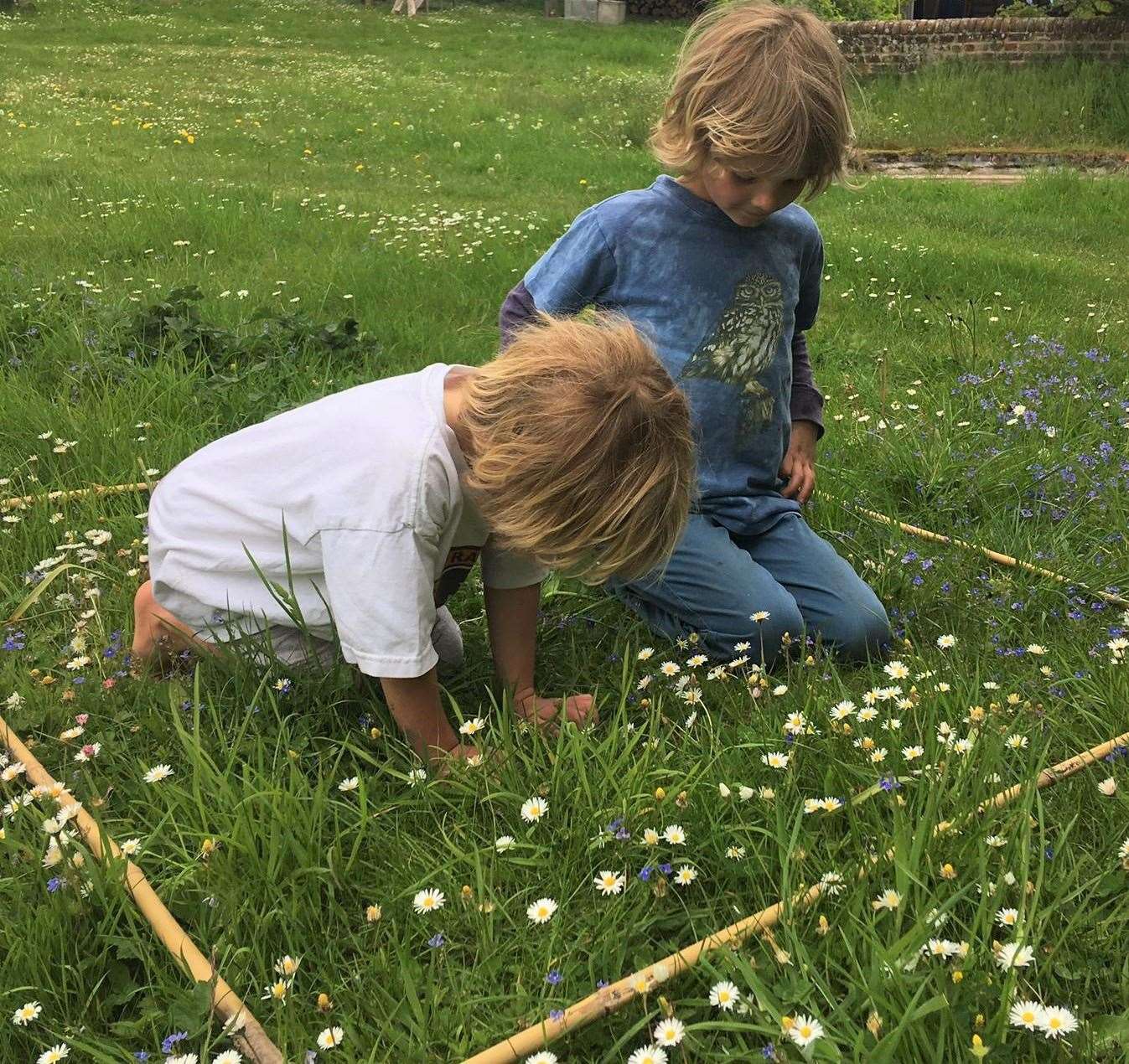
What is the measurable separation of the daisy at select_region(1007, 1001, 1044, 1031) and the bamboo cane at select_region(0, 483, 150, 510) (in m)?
2.61

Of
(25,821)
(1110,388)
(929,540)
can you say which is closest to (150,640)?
(25,821)

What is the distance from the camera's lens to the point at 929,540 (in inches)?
123

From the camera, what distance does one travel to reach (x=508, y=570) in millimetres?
2373

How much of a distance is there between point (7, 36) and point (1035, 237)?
16.7 m

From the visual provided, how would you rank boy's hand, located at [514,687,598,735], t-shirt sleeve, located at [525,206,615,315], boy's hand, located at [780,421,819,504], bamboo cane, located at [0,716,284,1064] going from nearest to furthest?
bamboo cane, located at [0,716,284,1064]
boy's hand, located at [514,687,598,735]
t-shirt sleeve, located at [525,206,615,315]
boy's hand, located at [780,421,819,504]

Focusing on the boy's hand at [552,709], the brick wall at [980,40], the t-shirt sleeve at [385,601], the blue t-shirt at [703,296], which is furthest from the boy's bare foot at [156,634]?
the brick wall at [980,40]

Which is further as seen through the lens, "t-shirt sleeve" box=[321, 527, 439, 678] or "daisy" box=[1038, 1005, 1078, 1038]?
"t-shirt sleeve" box=[321, 527, 439, 678]

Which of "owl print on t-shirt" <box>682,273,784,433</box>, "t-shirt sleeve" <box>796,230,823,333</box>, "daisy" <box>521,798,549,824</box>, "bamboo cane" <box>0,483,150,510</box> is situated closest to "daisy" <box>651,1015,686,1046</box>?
"daisy" <box>521,798,549,824</box>

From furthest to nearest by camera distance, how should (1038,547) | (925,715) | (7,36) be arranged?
(7,36) < (1038,547) < (925,715)

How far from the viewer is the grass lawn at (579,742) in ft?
5.22

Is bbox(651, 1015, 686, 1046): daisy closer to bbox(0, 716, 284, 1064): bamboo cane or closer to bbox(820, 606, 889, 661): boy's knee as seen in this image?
bbox(0, 716, 284, 1064): bamboo cane

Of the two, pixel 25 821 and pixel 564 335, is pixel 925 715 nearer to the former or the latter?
pixel 564 335

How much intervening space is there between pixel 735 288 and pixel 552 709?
1219mm

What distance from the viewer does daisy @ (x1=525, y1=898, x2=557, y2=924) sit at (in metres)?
1.67
